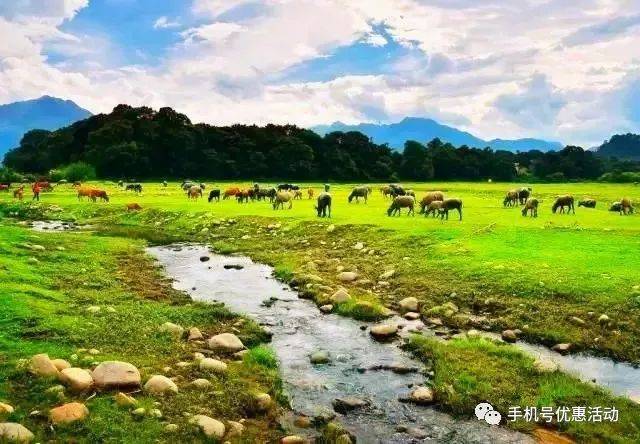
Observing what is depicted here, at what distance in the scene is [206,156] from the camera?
355ft

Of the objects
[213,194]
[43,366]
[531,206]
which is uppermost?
[213,194]

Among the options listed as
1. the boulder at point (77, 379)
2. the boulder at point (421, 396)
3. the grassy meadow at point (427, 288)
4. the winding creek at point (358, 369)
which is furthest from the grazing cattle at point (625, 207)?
the boulder at point (77, 379)

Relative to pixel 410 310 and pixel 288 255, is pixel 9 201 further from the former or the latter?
pixel 410 310

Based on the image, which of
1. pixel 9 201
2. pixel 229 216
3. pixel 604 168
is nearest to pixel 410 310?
pixel 229 216

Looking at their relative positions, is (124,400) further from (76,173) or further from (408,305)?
(76,173)

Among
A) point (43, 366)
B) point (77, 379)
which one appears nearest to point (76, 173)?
point (43, 366)

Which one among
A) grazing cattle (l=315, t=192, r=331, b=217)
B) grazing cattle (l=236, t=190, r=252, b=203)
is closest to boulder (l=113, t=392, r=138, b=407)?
grazing cattle (l=315, t=192, r=331, b=217)

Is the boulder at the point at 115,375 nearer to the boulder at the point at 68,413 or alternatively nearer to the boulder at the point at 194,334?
the boulder at the point at 68,413

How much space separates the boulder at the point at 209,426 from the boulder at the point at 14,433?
2.53 metres

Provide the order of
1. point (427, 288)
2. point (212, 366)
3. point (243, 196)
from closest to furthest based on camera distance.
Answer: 1. point (212, 366)
2. point (427, 288)
3. point (243, 196)

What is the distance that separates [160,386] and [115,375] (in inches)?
34.8

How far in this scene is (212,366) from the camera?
12.0 meters

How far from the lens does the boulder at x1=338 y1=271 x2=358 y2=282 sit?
20.9 m

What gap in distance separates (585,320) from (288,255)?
14.1 m
